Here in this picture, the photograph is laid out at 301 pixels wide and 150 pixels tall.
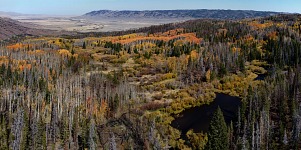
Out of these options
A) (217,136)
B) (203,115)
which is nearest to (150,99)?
(203,115)

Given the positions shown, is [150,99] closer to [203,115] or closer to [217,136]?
[203,115]

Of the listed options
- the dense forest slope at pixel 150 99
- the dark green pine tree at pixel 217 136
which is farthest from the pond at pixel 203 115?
the dark green pine tree at pixel 217 136

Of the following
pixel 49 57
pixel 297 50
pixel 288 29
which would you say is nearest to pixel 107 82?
pixel 49 57

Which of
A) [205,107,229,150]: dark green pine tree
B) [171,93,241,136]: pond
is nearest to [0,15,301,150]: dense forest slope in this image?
[205,107,229,150]: dark green pine tree

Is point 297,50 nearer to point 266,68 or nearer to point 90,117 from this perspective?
point 266,68

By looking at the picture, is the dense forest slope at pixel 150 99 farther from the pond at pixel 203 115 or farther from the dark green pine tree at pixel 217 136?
the pond at pixel 203 115
